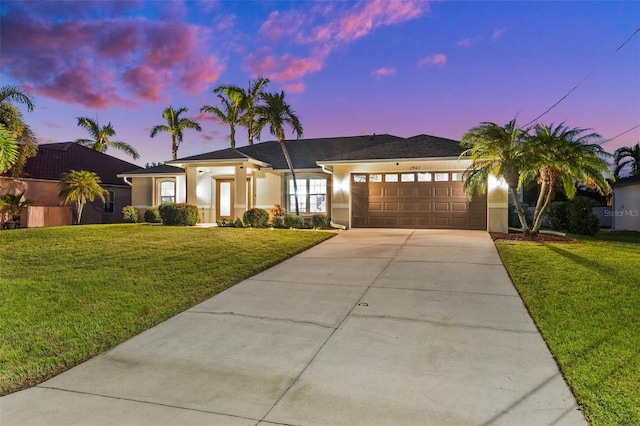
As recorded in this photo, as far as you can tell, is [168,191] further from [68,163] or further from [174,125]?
[174,125]

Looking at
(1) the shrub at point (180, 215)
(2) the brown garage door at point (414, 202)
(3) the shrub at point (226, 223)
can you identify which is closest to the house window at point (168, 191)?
(1) the shrub at point (180, 215)

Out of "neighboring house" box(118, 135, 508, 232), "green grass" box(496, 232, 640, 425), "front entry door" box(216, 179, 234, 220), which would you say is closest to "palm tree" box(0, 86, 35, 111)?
"neighboring house" box(118, 135, 508, 232)

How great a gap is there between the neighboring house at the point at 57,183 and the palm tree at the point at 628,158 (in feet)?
126

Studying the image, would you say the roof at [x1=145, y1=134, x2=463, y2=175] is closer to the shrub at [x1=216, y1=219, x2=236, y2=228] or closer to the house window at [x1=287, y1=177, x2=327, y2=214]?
the house window at [x1=287, y1=177, x2=327, y2=214]

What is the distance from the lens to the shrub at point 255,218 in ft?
52.0

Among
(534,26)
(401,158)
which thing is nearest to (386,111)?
(401,158)

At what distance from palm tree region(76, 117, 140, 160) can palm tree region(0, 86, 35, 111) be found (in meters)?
18.9

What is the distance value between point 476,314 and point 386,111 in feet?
54.2

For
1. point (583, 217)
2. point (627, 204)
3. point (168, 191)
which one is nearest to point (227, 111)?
point (168, 191)

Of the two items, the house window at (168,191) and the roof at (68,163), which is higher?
the roof at (68,163)

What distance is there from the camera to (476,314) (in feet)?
16.8

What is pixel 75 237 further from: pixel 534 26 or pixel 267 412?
pixel 534 26

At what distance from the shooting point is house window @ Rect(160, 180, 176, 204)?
20.4m

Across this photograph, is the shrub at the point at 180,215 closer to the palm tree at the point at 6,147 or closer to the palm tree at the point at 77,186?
the palm tree at the point at 77,186
